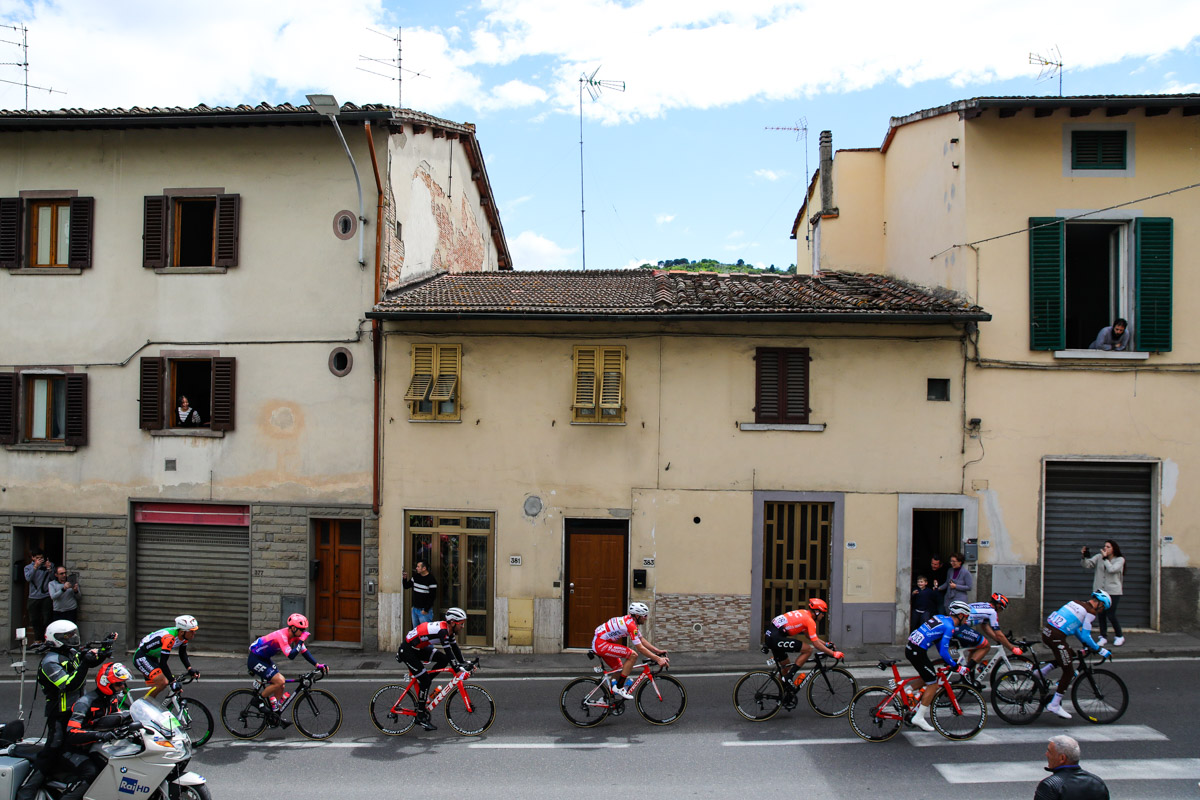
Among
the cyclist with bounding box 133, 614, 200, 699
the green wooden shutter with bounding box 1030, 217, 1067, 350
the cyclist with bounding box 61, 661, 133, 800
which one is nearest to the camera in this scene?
the cyclist with bounding box 61, 661, 133, 800

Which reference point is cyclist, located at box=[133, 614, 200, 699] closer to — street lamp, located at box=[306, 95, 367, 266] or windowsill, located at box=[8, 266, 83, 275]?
street lamp, located at box=[306, 95, 367, 266]

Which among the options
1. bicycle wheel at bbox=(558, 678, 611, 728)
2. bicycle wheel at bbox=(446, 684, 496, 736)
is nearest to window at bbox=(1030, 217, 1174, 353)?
bicycle wheel at bbox=(558, 678, 611, 728)

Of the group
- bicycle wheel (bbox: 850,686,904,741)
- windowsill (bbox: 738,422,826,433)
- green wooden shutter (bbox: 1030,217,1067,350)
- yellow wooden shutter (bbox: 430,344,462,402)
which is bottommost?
bicycle wheel (bbox: 850,686,904,741)

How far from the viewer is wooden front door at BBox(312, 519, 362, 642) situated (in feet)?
44.3

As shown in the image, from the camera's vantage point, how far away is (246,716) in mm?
9203

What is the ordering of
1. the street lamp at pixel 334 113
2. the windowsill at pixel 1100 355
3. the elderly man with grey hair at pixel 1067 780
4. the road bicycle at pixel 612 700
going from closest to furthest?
the elderly man with grey hair at pixel 1067 780
the road bicycle at pixel 612 700
the street lamp at pixel 334 113
the windowsill at pixel 1100 355

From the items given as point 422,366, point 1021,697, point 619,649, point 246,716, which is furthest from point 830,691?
point 422,366

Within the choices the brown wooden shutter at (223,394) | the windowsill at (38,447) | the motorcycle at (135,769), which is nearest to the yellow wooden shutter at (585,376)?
the brown wooden shutter at (223,394)

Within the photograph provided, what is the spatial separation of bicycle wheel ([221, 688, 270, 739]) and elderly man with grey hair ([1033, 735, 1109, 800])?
809 cm

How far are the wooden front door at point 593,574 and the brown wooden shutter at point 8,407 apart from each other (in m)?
10.2

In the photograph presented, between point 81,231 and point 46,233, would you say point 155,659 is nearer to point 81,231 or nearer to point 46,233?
point 81,231

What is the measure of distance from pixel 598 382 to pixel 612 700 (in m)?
5.29

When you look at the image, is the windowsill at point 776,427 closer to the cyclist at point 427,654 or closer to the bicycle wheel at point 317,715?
the cyclist at point 427,654

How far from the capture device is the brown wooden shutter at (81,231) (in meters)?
13.7
